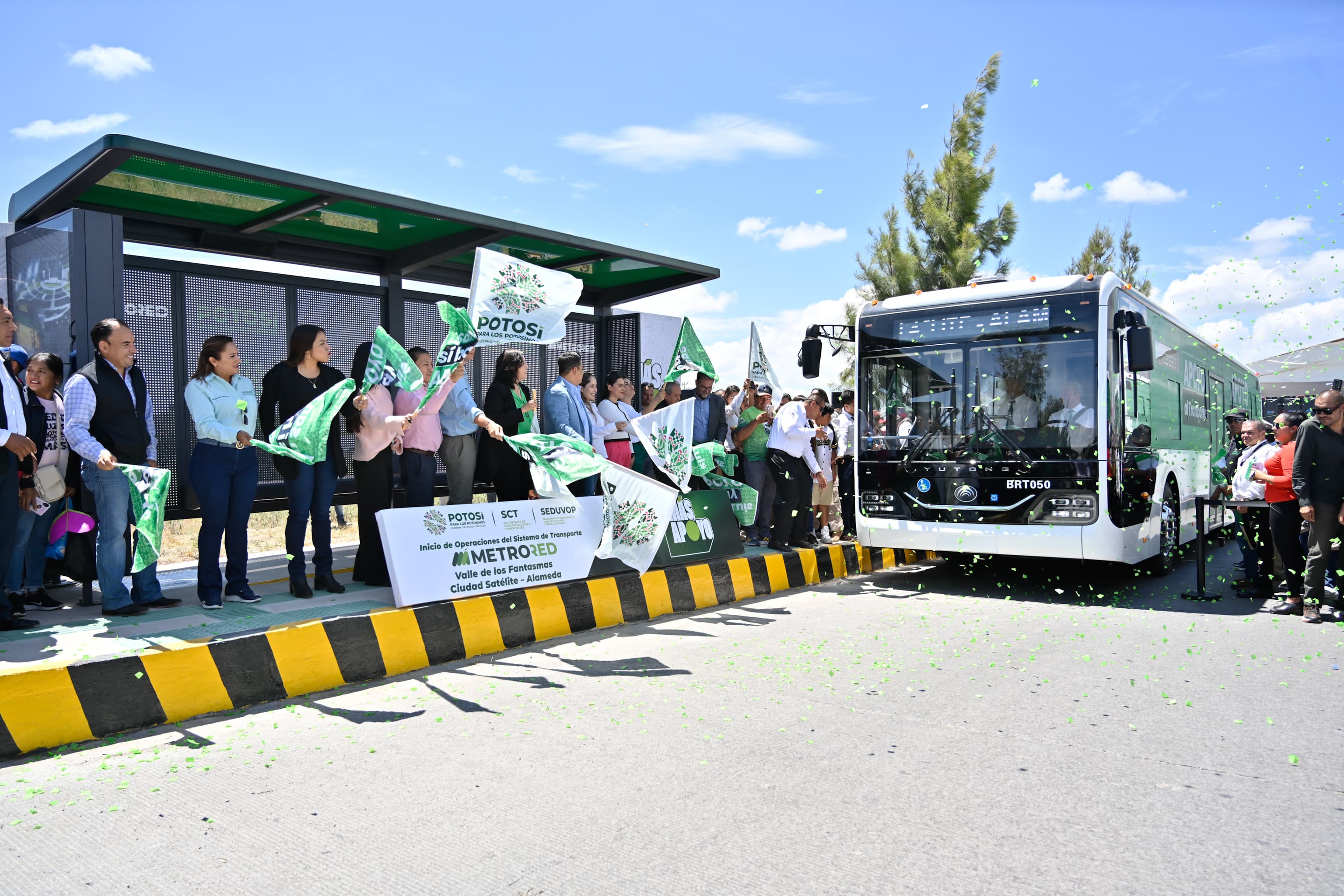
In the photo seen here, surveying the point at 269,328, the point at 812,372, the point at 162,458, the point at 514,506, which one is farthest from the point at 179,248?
the point at 812,372

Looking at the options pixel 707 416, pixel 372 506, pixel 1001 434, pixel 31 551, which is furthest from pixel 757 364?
pixel 31 551

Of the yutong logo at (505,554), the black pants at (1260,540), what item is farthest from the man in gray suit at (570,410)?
the black pants at (1260,540)

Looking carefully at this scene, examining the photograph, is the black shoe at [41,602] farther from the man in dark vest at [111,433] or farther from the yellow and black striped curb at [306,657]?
→ the yellow and black striped curb at [306,657]

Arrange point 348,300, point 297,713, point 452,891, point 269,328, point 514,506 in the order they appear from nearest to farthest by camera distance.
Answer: point 452,891
point 297,713
point 514,506
point 269,328
point 348,300

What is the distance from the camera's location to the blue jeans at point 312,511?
698cm

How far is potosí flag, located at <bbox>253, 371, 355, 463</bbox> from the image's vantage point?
20.8 feet

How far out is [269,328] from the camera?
9109 millimetres

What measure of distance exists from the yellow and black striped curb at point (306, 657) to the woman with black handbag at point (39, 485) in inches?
82.5

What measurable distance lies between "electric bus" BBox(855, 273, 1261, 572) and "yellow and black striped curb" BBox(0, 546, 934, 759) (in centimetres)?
237

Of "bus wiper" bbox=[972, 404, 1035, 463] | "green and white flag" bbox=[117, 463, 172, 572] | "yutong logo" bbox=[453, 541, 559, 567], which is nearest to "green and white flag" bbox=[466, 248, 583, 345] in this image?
"yutong logo" bbox=[453, 541, 559, 567]

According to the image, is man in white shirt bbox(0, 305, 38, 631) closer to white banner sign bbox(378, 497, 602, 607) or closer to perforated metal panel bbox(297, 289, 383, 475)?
white banner sign bbox(378, 497, 602, 607)

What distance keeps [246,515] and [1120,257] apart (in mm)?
24672

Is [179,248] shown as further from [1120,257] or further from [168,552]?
[1120,257]

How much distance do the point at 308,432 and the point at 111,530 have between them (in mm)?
1465
